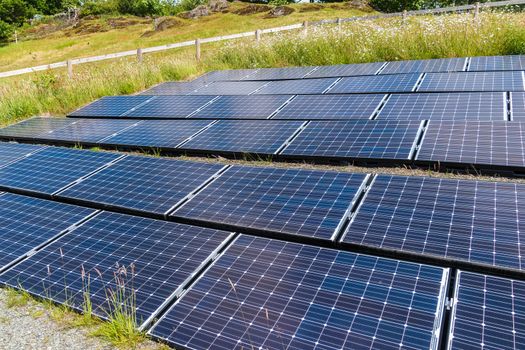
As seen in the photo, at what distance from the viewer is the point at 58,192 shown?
5.91 meters

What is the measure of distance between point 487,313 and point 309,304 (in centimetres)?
129

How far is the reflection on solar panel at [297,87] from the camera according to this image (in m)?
10.3

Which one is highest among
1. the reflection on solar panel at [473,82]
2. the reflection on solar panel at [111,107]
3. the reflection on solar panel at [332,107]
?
the reflection on solar panel at [473,82]

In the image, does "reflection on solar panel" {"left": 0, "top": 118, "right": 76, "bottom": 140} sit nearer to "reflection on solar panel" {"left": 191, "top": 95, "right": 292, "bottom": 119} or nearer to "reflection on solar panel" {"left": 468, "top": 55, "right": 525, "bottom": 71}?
"reflection on solar panel" {"left": 191, "top": 95, "right": 292, "bottom": 119}

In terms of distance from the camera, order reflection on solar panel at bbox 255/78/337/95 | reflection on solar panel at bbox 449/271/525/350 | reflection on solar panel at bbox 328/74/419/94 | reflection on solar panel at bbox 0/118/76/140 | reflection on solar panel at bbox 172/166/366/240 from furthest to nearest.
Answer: reflection on solar panel at bbox 255/78/337/95
reflection on solar panel at bbox 0/118/76/140
reflection on solar panel at bbox 328/74/419/94
reflection on solar panel at bbox 172/166/366/240
reflection on solar panel at bbox 449/271/525/350

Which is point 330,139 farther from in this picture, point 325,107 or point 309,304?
point 309,304

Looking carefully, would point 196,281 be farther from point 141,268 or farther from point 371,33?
point 371,33

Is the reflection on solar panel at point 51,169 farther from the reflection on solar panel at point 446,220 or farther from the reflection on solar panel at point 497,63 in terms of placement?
the reflection on solar panel at point 497,63

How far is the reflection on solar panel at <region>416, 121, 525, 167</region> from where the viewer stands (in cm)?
555

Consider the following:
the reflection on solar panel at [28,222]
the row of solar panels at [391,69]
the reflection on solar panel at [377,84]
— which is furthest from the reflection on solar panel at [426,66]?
the reflection on solar panel at [28,222]

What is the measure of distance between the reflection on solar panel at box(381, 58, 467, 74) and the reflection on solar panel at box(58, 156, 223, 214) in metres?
7.06

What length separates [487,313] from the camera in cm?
298

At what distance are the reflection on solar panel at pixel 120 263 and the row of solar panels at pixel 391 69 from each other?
8.43 metres

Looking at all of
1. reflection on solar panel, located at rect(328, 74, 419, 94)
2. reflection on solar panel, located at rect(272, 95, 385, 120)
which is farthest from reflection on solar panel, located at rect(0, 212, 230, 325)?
reflection on solar panel, located at rect(328, 74, 419, 94)
